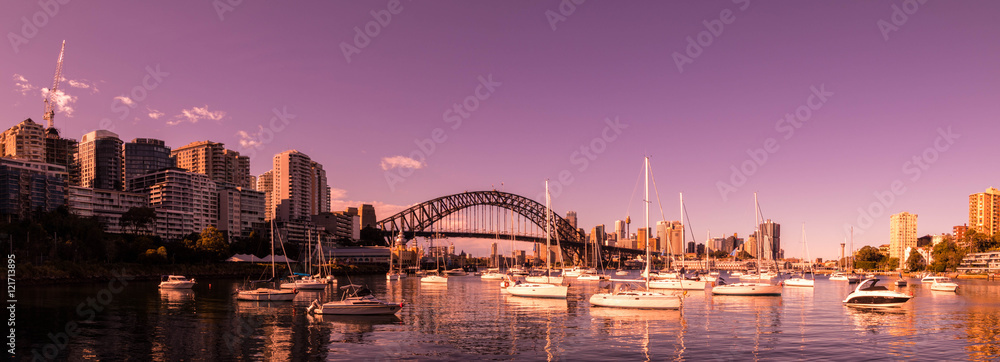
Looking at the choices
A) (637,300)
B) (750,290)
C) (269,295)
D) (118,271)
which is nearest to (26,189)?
(118,271)

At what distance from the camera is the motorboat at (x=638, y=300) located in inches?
2071

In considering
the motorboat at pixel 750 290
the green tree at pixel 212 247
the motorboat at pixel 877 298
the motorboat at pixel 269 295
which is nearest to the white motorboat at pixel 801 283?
the motorboat at pixel 750 290

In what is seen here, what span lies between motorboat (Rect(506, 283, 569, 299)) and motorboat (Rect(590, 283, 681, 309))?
12.4 meters

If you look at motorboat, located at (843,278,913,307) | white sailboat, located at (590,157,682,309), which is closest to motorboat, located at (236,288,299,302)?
white sailboat, located at (590,157,682,309)

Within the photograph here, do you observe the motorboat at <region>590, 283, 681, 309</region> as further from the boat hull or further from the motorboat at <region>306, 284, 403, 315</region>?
the motorboat at <region>306, 284, 403, 315</region>

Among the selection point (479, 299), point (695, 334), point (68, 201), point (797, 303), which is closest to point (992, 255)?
point (797, 303)

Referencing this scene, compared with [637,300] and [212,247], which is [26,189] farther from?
[637,300]

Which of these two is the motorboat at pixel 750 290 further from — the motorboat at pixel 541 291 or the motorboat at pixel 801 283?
the motorboat at pixel 801 283

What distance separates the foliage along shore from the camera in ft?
317

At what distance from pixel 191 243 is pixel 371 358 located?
140 metres

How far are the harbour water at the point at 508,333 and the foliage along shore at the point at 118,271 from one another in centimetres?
4070

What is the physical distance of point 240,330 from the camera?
39719mm

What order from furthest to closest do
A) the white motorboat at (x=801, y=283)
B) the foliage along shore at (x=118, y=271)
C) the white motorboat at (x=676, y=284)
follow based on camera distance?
1. the white motorboat at (x=801, y=283)
2. the foliage along shore at (x=118, y=271)
3. the white motorboat at (x=676, y=284)

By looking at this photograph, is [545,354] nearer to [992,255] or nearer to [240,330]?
[240,330]
